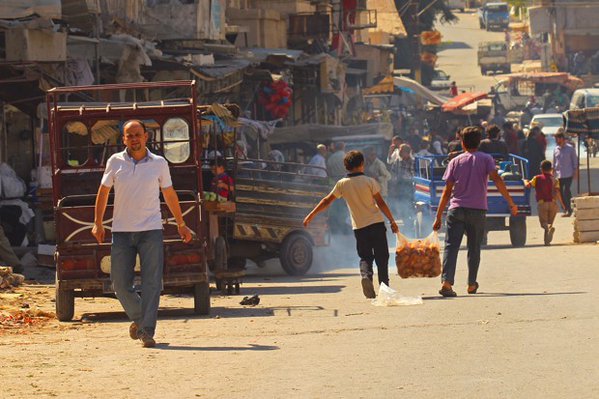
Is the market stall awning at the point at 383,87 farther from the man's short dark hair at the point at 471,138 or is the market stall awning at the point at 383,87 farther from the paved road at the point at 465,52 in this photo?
the man's short dark hair at the point at 471,138

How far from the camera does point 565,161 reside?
2911 centimetres

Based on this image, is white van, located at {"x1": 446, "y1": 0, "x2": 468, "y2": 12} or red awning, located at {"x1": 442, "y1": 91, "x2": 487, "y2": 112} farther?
white van, located at {"x1": 446, "y1": 0, "x2": 468, "y2": 12}

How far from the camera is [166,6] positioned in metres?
30.2

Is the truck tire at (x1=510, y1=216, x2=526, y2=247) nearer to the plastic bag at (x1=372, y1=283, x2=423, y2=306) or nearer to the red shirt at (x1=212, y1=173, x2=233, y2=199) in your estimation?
the red shirt at (x1=212, y1=173, x2=233, y2=199)

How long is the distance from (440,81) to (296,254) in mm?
70648

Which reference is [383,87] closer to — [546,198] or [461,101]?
[461,101]

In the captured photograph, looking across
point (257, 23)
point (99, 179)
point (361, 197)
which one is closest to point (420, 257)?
point (361, 197)

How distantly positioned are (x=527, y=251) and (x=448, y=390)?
13339 mm

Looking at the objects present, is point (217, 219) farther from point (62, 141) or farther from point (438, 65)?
point (438, 65)

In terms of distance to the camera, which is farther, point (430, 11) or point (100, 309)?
point (430, 11)

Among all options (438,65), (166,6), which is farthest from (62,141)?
(438,65)

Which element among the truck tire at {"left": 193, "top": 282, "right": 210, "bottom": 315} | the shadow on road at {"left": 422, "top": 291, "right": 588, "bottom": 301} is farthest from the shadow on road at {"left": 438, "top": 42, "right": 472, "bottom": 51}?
the truck tire at {"left": 193, "top": 282, "right": 210, "bottom": 315}

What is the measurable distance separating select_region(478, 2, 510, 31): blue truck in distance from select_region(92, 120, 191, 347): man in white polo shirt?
10465cm

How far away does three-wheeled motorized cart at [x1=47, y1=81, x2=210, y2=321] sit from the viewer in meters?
13.7
